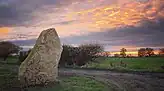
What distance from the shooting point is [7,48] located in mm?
67562

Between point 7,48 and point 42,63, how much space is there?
166 feet

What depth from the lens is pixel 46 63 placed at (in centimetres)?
2025

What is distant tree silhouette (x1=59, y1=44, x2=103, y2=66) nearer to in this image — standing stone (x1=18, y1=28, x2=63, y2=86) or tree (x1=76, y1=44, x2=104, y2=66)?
tree (x1=76, y1=44, x2=104, y2=66)

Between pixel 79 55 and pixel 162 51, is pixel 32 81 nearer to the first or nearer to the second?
pixel 79 55

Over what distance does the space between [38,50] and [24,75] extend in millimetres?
2324

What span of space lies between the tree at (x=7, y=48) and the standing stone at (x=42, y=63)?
46.1m

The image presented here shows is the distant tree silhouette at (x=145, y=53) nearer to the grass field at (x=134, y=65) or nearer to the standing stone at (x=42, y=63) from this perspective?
the grass field at (x=134, y=65)

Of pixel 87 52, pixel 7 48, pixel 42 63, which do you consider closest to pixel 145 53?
pixel 87 52

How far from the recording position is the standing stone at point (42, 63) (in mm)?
19828

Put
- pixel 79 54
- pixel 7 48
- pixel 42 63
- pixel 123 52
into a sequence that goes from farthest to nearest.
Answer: pixel 7 48 → pixel 123 52 → pixel 79 54 → pixel 42 63

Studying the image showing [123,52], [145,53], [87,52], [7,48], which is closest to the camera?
[87,52]

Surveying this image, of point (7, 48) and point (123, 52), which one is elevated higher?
point (7, 48)

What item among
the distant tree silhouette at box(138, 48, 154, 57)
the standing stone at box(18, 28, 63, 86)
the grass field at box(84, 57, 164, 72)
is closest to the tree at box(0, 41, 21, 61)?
the grass field at box(84, 57, 164, 72)

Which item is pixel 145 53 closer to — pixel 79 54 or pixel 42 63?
pixel 79 54
